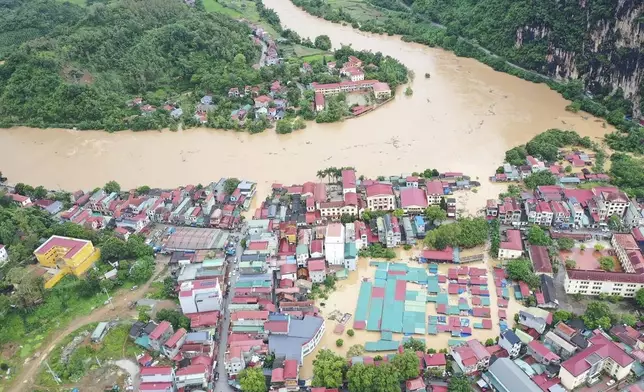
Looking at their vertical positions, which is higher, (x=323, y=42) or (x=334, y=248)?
(x=334, y=248)

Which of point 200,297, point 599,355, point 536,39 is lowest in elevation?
point 200,297

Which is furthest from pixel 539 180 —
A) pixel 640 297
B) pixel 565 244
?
pixel 640 297

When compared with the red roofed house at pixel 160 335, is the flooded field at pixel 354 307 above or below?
above

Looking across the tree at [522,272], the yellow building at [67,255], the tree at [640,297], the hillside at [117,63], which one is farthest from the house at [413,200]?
the hillside at [117,63]

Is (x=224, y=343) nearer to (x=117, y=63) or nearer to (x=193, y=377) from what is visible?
(x=193, y=377)

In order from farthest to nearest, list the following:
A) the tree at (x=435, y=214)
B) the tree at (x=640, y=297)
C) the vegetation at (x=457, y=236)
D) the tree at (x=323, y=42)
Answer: the tree at (x=323, y=42) → the tree at (x=435, y=214) → the vegetation at (x=457, y=236) → the tree at (x=640, y=297)

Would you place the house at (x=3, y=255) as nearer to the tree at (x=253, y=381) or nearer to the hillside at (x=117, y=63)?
the tree at (x=253, y=381)
